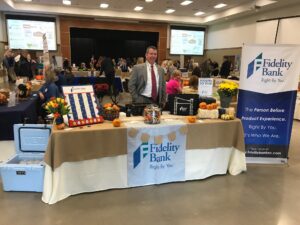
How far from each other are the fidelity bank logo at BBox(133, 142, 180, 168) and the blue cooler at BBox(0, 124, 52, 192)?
95 centimetres

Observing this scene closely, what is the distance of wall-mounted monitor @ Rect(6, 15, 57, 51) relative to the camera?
1207 cm

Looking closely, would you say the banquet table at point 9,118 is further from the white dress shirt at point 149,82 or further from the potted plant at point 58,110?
the white dress shirt at point 149,82

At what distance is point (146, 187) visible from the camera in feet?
9.26

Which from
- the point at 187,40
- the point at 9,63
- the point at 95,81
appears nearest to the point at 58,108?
the point at 95,81

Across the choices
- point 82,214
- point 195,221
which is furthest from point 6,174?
point 195,221

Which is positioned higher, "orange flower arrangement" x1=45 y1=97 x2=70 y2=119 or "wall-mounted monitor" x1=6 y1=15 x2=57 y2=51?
"wall-mounted monitor" x1=6 y1=15 x2=57 y2=51

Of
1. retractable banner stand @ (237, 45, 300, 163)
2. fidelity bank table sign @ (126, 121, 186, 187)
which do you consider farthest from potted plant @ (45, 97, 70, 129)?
retractable banner stand @ (237, 45, 300, 163)

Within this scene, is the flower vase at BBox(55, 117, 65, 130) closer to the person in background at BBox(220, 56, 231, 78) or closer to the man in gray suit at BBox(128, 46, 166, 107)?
the man in gray suit at BBox(128, 46, 166, 107)

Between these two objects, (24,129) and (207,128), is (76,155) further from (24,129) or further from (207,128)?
(207,128)

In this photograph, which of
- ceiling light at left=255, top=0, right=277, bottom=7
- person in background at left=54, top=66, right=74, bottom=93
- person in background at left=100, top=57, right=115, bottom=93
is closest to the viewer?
person in background at left=54, top=66, right=74, bottom=93

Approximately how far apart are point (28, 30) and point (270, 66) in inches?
474

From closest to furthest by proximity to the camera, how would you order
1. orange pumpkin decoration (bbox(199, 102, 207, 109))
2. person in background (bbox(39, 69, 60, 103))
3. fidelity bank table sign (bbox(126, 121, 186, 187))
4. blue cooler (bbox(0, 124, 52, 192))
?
blue cooler (bbox(0, 124, 52, 192)) → fidelity bank table sign (bbox(126, 121, 186, 187)) → orange pumpkin decoration (bbox(199, 102, 207, 109)) → person in background (bbox(39, 69, 60, 103))

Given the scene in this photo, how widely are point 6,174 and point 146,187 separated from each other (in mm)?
1434

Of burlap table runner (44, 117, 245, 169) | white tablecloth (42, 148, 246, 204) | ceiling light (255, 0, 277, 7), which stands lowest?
white tablecloth (42, 148, 246, 204)
